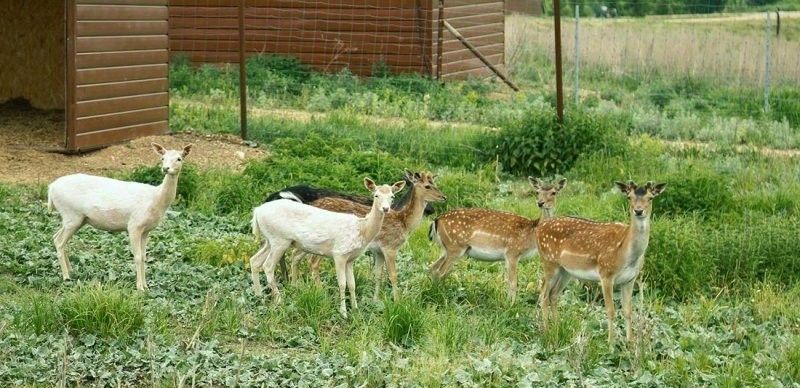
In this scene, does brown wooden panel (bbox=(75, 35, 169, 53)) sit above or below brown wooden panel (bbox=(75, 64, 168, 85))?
above

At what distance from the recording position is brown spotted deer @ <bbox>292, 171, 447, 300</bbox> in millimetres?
11938

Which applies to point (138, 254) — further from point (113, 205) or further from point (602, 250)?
point (602, 250)

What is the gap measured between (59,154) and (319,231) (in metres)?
6.90

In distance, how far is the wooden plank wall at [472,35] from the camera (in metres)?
25.6

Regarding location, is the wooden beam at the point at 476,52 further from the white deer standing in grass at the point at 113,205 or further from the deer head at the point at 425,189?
the white deer standing in grass at the point at 113,205

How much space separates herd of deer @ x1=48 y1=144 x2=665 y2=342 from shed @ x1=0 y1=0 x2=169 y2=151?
17.4 ft

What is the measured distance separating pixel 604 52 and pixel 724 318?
1755cm

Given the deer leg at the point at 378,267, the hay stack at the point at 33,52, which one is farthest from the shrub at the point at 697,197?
the hay stack at the point at 33,52

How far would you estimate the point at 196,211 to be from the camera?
48.9 ft

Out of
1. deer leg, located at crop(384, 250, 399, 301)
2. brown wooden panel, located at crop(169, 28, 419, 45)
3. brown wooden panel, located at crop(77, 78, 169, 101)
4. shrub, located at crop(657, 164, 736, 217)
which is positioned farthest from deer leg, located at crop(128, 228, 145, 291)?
brown wooden panel, located at crop(169, 28, 419, 45)

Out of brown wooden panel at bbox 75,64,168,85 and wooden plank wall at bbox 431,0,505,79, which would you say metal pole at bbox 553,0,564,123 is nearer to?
brown wooden panel at bbox 75,64,168,85

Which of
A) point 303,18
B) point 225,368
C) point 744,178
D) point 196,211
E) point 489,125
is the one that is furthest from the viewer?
point 303,18

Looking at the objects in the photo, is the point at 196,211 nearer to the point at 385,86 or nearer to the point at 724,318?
the point at 724,318

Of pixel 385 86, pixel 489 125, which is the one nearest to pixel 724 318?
pixel 489 125
